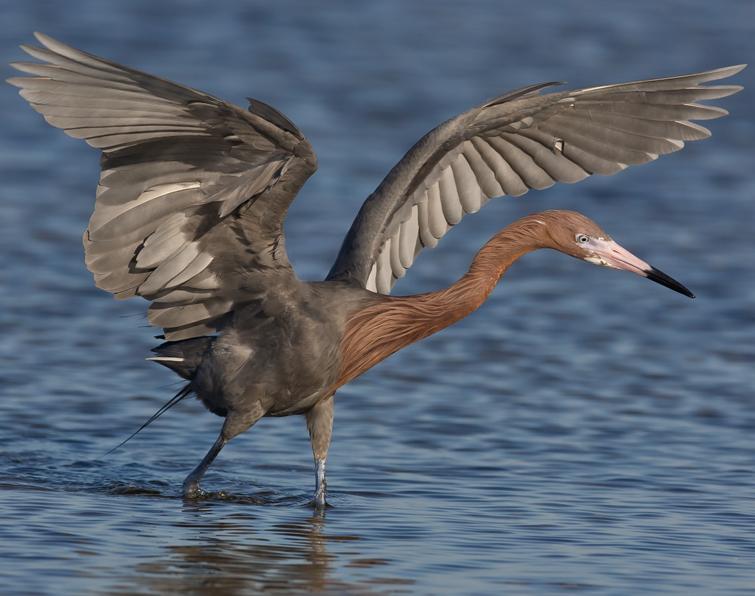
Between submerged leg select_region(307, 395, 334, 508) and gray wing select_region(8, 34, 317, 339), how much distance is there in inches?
25.8

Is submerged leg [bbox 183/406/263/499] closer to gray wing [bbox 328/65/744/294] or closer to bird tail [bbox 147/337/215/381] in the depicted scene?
bird tail [bbox 147/337/215/381]

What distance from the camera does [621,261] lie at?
7.46 m

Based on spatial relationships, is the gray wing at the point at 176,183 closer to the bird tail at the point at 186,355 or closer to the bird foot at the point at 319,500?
the bird tail at the point at 186,355

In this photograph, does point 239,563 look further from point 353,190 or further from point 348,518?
point 353,190

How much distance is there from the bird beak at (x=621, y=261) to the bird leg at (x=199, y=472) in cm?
197

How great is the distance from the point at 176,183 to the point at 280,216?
0.48 m

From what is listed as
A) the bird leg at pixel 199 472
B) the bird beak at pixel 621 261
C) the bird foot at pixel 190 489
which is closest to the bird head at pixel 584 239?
the bird beak at pixel 621 261

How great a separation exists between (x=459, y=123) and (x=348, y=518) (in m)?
2.04

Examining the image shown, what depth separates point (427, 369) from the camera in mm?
10336

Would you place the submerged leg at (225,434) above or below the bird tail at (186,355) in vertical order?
below

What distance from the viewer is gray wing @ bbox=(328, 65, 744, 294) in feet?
26.0

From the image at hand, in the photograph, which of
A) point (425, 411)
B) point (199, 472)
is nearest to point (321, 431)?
point (199, 472)

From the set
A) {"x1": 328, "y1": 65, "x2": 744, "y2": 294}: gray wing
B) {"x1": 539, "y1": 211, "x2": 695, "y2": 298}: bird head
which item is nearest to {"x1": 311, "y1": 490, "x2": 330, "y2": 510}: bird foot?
{"x1": 328, "y1": 65, "x2": 744, "y2": 294}: gray wing

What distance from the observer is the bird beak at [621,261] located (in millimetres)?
7414
